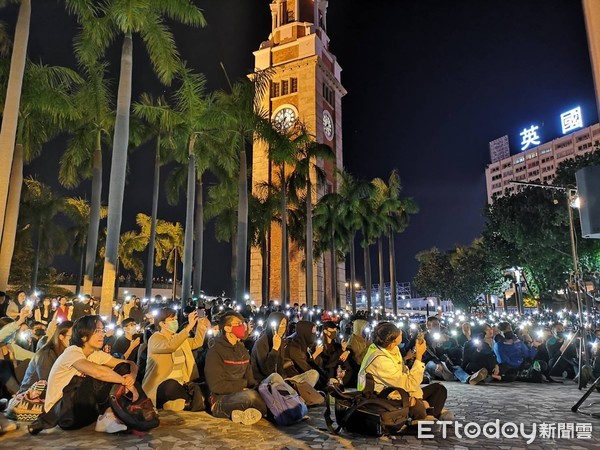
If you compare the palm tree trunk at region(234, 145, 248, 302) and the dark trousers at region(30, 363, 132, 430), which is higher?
the palm tree trunk at region(234, 145, 248, 302)

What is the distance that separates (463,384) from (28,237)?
35.6 m

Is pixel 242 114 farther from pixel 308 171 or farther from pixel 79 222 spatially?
pixel 79 222

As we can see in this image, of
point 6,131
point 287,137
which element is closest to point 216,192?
point 287,137

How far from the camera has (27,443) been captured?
5129 millimetres

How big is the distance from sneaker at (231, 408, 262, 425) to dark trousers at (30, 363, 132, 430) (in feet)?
4.12

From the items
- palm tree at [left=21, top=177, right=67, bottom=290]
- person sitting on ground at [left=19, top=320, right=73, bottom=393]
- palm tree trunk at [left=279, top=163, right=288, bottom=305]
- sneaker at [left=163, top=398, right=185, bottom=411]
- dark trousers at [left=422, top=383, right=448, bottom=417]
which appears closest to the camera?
dark trousers at [left=422, top=383, right=448, bottom=417]

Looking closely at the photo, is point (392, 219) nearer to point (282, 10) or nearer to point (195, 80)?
point (195, 80)

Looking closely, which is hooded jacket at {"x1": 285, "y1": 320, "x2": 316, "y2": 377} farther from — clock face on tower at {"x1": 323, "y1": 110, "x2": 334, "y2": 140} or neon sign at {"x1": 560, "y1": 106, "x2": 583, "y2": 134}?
neon sign at {"x1": 560, "y1": 106, "x2": 583, "y2": 134}

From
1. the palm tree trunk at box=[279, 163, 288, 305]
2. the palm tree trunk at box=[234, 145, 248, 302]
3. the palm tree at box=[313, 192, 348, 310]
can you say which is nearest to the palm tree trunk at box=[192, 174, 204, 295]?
the palm tree trunk at box=[234, 145, 248, 302]

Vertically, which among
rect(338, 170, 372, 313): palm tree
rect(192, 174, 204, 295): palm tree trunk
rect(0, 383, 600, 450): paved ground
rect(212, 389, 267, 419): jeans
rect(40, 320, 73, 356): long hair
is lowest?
rect(0, 383, 600, 450): paved ground

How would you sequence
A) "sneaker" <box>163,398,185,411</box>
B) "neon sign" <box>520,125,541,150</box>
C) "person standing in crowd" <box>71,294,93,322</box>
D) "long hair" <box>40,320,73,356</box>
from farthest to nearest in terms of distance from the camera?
1. "neon sign" <box>520,125,541,150</box>
2. "person standing in crowd" <box>71,294,93,322</box>
3. "sneaker" <box>163,398,185,411</box>
4. "long hair" <box>40,320,73,356</box>

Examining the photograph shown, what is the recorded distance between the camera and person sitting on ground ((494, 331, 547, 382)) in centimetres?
1052

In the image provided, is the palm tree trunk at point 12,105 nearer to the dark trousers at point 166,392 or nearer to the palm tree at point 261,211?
the dark trousers at point 166,392

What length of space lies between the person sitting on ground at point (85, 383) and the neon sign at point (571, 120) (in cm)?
7888
